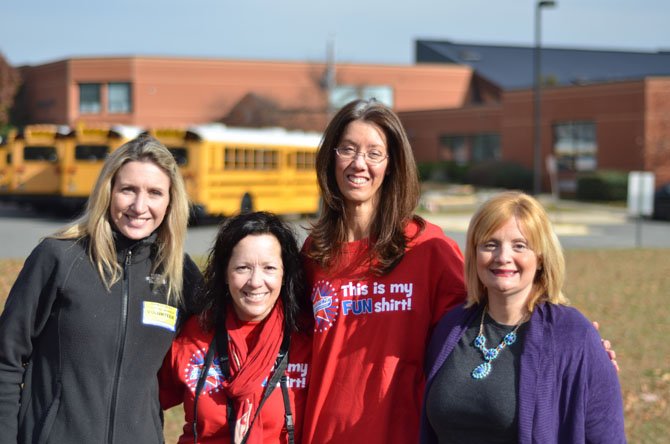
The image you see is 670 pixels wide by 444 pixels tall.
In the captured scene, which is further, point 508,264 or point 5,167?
point 5,167

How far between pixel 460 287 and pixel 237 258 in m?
0.84

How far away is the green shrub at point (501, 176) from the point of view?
1631 inches

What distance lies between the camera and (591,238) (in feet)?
71.4

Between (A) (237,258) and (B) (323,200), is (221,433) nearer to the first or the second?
(A) (237,258)

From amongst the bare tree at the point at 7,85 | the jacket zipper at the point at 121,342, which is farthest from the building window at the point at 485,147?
the jacket zipper at the point at 121,342

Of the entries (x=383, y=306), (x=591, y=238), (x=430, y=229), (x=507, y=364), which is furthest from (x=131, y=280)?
(x=591, y=238)

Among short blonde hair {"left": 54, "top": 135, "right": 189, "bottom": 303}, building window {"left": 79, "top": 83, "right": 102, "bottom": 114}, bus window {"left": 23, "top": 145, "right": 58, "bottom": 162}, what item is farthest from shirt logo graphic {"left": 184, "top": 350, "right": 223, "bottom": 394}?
building window {"left": 79, "top": 83, "right": 102, "bottom": 114}

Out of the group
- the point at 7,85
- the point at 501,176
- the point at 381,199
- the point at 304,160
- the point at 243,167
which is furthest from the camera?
the point at 7,85

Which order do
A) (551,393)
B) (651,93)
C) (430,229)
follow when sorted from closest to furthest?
(551,393) < (430,229) < (651,93)

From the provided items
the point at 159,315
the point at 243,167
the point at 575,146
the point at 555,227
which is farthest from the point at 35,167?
the point at 575,146

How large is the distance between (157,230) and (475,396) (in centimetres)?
135

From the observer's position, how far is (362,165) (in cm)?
325

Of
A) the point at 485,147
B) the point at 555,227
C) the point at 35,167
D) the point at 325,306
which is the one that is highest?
the point at 485,147

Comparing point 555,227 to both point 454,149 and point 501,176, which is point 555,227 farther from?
point 454,149
